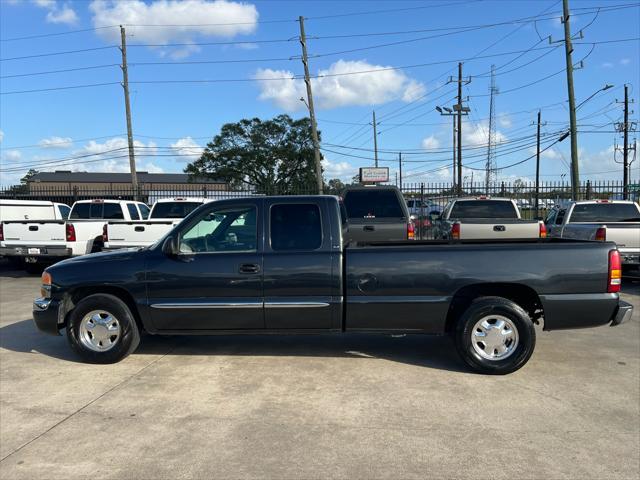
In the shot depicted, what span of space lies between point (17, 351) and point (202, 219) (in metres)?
2.90

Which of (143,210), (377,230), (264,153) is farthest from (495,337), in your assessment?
(264,153)

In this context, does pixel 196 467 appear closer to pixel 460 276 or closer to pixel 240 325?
pixel 240 325

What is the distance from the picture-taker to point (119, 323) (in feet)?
Result: 18.2

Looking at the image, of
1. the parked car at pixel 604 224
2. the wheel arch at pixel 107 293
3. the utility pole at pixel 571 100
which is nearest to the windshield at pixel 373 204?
the parked car at pixel 604 224

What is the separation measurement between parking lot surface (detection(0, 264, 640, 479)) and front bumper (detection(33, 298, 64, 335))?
0.41m

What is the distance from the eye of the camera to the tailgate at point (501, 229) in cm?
1043

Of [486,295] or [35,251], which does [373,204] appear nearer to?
[486,295]

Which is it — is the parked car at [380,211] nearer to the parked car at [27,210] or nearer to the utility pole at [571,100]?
the parked car at [27,210]

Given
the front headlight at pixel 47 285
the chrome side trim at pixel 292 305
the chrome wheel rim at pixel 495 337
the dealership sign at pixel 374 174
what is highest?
the dealership sign at pixel 374 174

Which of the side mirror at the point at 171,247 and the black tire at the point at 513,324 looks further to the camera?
the side mirror at the point at 171,247

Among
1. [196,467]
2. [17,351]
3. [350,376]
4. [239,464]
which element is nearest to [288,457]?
[239,464]

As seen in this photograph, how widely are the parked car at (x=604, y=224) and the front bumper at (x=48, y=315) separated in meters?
9.13

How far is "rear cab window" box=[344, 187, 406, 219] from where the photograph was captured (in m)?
11.0

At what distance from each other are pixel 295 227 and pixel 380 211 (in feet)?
19.3
